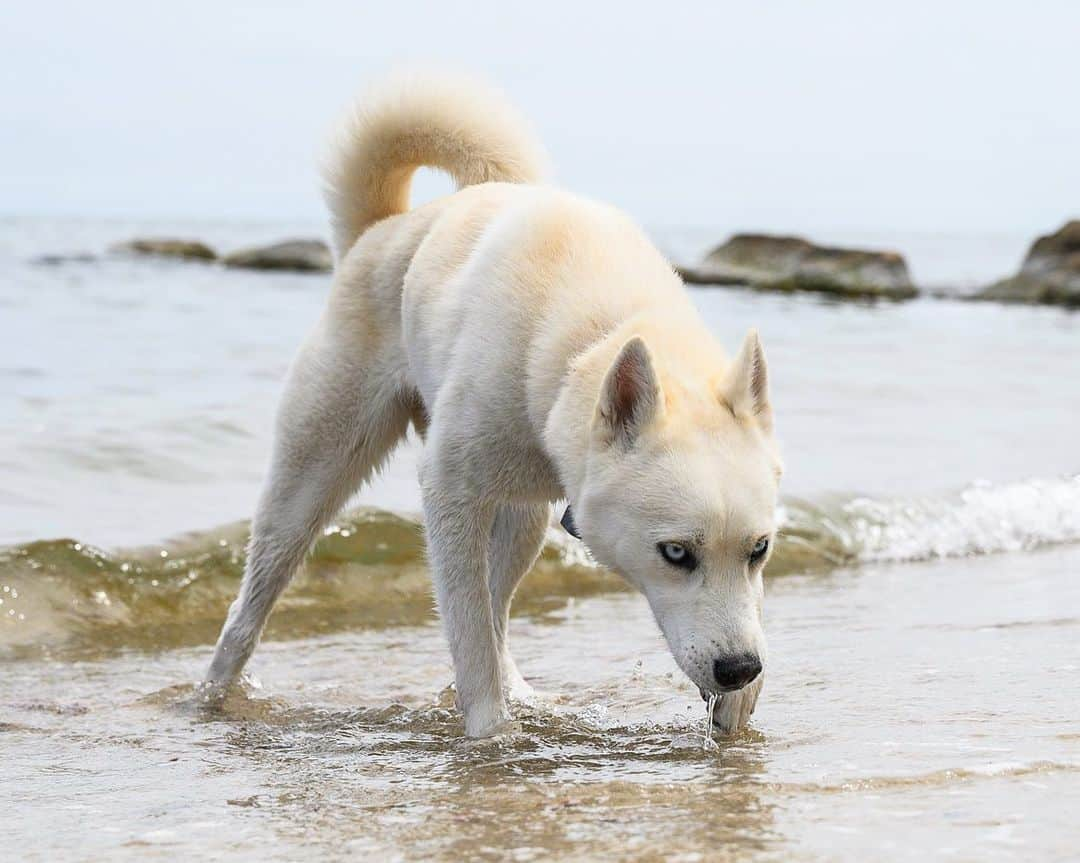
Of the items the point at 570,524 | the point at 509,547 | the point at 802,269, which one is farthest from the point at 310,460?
the point at 802,269

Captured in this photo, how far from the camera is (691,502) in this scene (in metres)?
3.48

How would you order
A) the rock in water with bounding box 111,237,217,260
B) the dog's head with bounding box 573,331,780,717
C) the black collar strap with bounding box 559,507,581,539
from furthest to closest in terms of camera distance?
1. the rock in water with bounding box 111,237,217,260
2. the black collar strap with bounding box 559,507,581,539
3. the dog's head with bounding box 573,331,780,717

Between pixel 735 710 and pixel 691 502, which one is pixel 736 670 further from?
pixel 735 710

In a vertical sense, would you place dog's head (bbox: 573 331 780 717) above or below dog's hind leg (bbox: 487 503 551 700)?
above

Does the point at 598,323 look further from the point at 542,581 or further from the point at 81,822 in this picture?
the point at 542,581

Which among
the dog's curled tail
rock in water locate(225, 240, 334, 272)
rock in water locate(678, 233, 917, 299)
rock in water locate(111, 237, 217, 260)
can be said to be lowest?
rock in water locate(111, 237, 217, 260)

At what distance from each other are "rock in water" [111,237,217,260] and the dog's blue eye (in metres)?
34.3

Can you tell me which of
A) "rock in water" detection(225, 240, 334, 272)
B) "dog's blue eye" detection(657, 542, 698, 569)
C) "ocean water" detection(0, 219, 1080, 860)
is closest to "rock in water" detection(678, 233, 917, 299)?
"rock in water" detection(225, 240, 334, 272)

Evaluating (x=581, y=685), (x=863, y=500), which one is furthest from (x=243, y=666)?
(x=863, y=500)

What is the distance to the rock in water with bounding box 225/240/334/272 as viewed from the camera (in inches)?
1283

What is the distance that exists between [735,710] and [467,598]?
0.80 m

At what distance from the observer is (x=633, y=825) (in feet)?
10.4

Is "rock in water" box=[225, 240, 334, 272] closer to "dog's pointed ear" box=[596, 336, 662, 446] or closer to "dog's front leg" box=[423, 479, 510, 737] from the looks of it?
"dog's front leg" box=[423, 479, 510, 737]

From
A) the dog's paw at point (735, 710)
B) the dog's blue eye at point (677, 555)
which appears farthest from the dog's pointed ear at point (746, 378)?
the dog's paw at point (735, 710)
